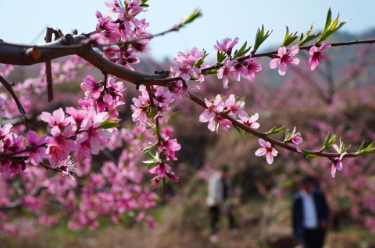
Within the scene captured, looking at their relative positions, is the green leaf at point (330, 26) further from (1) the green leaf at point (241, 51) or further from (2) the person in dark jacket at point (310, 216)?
(2) the person in dark jacket at point (310, 216)

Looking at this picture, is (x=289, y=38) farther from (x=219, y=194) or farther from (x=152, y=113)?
(x=219, y=194)

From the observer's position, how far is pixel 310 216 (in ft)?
15.9

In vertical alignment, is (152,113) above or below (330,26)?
below

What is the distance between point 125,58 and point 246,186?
9.39 metres

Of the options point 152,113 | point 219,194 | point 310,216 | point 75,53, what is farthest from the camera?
point 219,194

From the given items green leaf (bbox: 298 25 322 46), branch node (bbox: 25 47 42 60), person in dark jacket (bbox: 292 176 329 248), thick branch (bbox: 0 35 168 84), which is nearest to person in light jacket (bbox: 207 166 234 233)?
person in dark jacket (bbox: 292 176 329 248)

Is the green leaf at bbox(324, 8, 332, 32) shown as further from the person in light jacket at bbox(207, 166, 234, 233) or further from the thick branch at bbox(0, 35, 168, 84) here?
the person in light jacket at bbox(207, 166, 234, 233)

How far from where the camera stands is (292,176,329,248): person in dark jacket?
4.80m

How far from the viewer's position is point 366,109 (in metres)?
13.1

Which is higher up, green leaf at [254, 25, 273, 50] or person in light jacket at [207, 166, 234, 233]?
green leaf at [254, 25, 273, 50]

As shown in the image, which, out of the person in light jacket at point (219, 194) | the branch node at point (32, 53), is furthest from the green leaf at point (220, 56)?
the person in light jacket at point (219, 194)

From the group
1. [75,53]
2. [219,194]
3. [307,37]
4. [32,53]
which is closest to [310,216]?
[219,194]

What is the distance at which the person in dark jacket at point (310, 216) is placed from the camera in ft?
15.8

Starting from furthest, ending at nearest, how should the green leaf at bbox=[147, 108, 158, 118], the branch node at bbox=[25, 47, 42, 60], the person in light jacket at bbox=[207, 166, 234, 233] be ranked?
1. the person in light jacket at bbox=[207, 166, 234, 233]
2. the green leaf at bbox=[147, 108, 158, 118]
3. the branch node at bbox=[25, 47, 42, 60]
